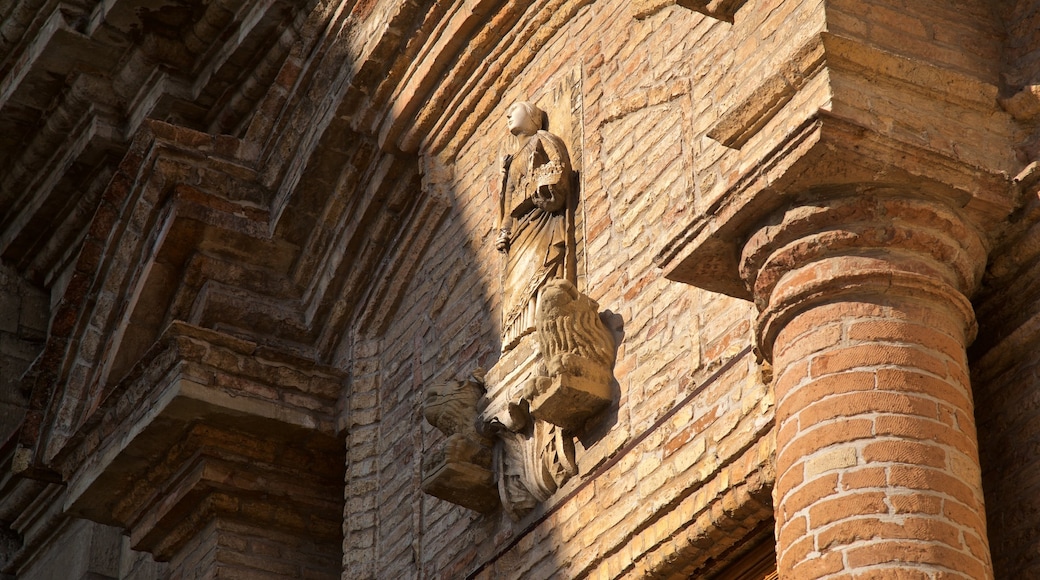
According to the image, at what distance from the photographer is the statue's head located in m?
7.68

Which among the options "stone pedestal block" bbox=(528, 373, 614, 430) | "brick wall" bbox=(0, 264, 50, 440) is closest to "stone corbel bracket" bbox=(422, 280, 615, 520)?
"stone pedestal block" bbox=(528, 373, 614, 430)

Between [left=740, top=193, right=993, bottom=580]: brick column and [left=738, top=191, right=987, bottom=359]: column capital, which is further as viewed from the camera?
[left=738, top=191, right=987, bottom=359]: column capital

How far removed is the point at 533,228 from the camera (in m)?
7.43

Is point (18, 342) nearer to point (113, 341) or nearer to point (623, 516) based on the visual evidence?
point (113, 341)

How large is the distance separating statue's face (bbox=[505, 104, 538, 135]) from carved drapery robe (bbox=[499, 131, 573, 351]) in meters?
0.05

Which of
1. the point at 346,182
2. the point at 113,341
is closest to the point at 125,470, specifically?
the point at 113,341

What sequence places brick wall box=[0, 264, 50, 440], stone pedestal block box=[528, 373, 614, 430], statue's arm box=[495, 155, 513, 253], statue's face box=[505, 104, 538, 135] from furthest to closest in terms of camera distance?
brick wall box=[0, 264, 50, 440]
statue's face box=[505, 104, 538, 135]
statue's arm box=[495, 155, 513, 253]
stone pedestal block box=[528, 373, 614, 430]

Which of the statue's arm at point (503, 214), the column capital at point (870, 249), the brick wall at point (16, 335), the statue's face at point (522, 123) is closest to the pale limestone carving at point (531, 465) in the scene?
the statue's arm at point (503, 214)

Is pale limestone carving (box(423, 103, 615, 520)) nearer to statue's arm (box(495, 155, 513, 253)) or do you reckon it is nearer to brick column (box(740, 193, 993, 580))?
statue's arm (box(495, 155, 513, 253))

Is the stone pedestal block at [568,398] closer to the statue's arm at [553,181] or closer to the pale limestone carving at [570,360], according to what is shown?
the pale limestone carving at [570,360]

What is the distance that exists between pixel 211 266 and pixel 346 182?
36.0 inches

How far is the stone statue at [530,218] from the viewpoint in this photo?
7.21m

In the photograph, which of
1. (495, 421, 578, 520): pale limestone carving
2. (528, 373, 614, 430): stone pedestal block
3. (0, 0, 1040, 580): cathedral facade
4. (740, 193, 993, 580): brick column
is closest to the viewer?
(740, 193, 993, 580): brick column

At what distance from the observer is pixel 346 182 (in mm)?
9188
